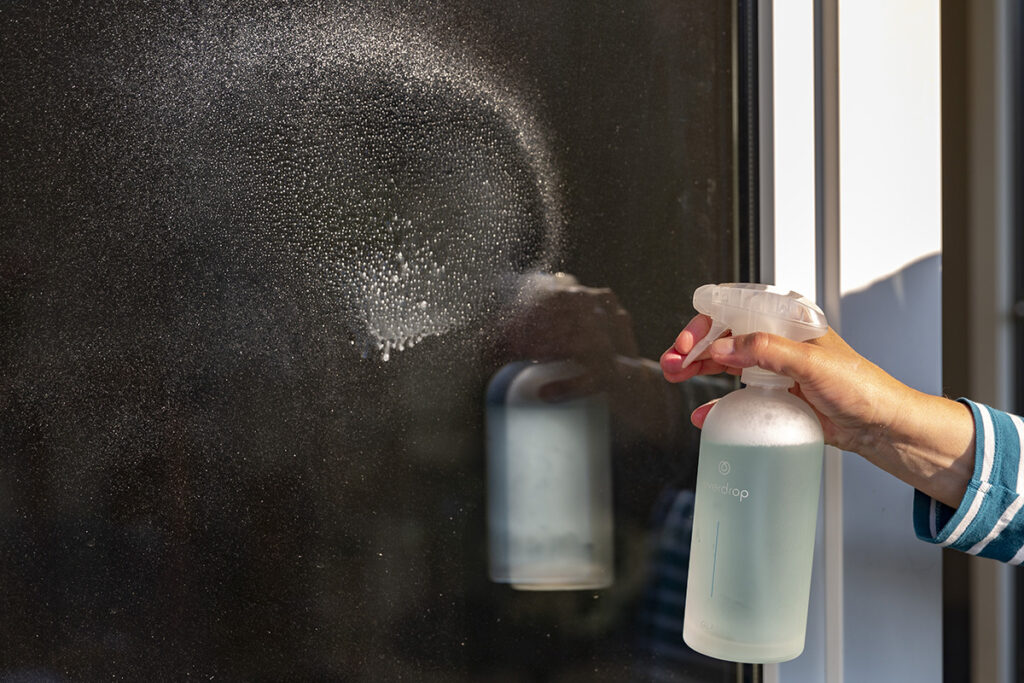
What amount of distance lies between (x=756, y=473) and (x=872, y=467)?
25cm

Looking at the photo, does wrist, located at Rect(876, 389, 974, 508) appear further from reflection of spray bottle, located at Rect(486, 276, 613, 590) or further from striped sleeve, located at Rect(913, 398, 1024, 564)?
reflection of spray bottle, located at Rect(486, 276, 613, 590)

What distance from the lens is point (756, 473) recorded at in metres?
0.47

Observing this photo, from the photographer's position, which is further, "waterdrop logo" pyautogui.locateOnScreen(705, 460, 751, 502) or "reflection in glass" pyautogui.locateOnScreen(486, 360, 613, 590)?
"reflection in glass" pyautogui.locateOnScreen(486, 360, 613, 590)

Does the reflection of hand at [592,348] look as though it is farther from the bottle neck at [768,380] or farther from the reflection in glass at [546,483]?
the bottle neck at [768,380]

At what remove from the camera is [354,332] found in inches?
21.5

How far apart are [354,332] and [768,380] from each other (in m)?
0.28

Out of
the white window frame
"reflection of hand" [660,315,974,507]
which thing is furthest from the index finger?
Result: the white window frame

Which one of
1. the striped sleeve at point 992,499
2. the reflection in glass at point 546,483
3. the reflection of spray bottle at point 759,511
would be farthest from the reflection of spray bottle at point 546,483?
the striped sleeve at point 992,499

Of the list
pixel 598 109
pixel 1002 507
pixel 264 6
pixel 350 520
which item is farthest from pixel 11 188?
pixel 1002 507

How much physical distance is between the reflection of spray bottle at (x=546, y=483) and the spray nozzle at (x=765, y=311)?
0.48 ft

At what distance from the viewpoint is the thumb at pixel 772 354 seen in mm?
472

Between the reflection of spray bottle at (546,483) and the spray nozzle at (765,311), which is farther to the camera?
the reflection of spray bottle at (546,483)

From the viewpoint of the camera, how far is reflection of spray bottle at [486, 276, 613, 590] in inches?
23.3

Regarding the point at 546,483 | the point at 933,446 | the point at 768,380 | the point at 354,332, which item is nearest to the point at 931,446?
the point at 933,446
